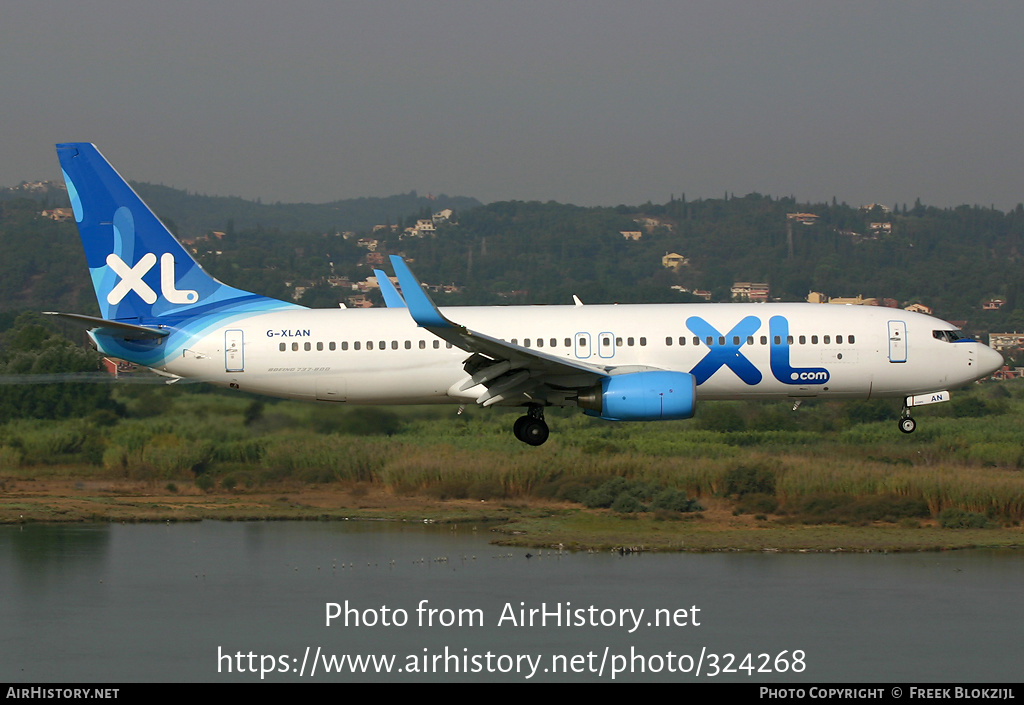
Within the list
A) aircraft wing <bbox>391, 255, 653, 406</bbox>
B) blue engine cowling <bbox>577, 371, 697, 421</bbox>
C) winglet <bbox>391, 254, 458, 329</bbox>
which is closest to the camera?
winglet <bbox>391, 254, 458, 329</bbox>

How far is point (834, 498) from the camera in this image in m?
53.6

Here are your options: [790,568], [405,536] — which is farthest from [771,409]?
[405,536]

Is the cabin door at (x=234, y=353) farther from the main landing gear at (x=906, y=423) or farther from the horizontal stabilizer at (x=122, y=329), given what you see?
the main landing gear at (x=906, y=423)

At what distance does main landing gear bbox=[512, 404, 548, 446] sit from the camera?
36.6 metres

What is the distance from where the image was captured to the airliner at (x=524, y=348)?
3584 cm

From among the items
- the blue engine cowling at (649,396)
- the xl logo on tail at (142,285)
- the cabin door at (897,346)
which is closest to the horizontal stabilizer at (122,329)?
the xl logo on tail at (142,285)

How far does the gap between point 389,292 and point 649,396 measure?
7889 mm

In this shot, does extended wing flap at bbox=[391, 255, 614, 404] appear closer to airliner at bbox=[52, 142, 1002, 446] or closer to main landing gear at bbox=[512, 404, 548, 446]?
airliner at bbox=[52, 142, 1002, 446]

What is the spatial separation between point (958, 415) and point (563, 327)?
3089 cm

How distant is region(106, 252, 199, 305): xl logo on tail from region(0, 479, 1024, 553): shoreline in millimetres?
17952

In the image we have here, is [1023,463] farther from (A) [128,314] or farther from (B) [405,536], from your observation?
(A) [128,314]

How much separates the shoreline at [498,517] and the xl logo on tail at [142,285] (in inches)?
707

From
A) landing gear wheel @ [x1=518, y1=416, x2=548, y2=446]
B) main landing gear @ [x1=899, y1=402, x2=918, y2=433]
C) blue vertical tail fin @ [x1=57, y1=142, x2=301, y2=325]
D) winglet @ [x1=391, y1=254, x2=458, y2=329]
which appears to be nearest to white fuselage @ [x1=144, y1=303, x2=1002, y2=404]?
main landing gear @ [x1=899, y1=402, x2=918, y2=433]

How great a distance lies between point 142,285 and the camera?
37.9 m
